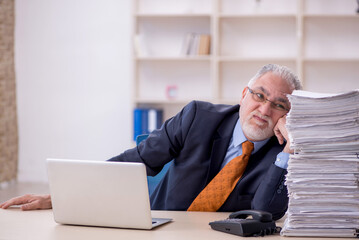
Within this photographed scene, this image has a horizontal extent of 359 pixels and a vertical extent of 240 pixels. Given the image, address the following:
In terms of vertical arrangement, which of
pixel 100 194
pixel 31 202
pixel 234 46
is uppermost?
pixel 234 46

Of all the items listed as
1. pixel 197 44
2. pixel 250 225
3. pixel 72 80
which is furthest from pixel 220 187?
pixel 72 80

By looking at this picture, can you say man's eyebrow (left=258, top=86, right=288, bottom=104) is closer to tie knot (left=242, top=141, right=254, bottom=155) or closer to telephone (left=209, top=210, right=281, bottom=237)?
tie knot (left=242, top=141, right=254, bottom=155)

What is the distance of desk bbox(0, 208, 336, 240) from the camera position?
1.39 m

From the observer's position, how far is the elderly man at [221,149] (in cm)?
198

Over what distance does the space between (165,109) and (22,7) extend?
1.94 meters

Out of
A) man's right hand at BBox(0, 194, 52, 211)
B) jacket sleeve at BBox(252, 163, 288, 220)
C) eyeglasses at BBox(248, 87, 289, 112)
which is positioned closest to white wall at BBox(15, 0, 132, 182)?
eyeglasses at BBox(248, 87, 289, 112)

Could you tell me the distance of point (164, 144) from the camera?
2.14m

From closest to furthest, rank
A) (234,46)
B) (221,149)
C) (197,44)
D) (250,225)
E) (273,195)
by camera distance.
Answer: (250,225), (273,195), (221,149), (197,44), (234,46)

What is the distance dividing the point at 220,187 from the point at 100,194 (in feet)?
2.08

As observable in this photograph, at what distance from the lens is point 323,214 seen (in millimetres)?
1420

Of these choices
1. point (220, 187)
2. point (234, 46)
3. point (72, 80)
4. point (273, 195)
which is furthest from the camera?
point (72, 80)

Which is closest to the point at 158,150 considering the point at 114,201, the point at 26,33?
the point at 114,201

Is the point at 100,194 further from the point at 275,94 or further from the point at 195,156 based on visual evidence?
the point at 275,94

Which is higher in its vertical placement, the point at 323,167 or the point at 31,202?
the point at 323,167
